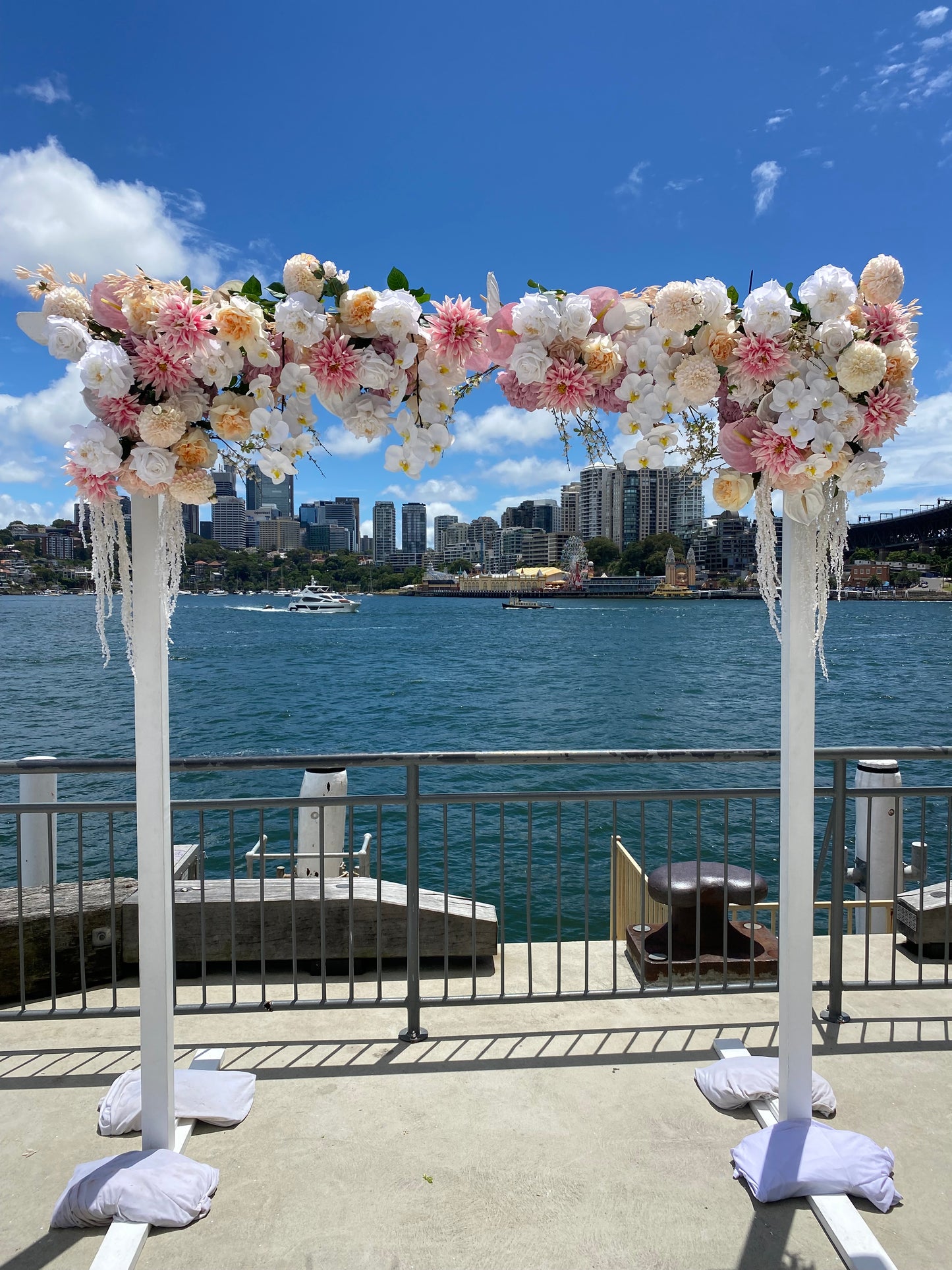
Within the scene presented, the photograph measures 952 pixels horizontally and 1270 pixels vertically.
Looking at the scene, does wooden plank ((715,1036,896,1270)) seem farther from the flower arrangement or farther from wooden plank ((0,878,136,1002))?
wooden plank ((0,878,136,1002))

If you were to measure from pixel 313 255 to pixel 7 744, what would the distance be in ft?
87.8

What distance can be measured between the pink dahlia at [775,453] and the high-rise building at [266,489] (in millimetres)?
1453

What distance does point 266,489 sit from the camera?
2.68m

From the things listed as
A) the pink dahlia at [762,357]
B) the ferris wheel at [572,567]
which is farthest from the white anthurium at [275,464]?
the ferris wheel at [572,567]

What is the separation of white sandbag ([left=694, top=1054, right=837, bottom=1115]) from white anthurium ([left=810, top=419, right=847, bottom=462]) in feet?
7.30

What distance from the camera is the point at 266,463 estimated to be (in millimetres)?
2404

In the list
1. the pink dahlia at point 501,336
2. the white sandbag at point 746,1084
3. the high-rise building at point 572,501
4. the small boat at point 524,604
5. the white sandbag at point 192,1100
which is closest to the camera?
the pink dahlia at point 501,336

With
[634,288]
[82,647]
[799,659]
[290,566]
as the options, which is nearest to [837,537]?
[799,659]

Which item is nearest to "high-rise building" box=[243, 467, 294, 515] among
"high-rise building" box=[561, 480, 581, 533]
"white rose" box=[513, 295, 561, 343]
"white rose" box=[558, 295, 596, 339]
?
"white rose" box=[513, 295, 561, 343]

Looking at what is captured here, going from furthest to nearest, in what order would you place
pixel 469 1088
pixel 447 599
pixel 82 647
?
pixel 447 599 → pixel 82 647 → pixel 469 1088

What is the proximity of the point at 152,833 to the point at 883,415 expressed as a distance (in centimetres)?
256

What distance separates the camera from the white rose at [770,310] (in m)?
2.25

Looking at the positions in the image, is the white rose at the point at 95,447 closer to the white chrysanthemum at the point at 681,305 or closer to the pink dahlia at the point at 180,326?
the pink dahlia at the point at 180,326

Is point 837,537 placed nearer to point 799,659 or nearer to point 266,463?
point 799,659
